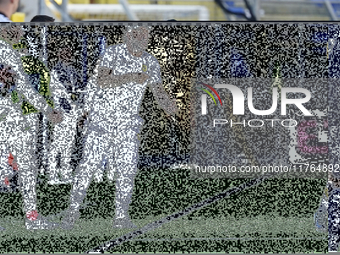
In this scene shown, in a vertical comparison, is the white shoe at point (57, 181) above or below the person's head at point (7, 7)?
below

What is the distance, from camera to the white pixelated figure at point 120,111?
315 centimetres

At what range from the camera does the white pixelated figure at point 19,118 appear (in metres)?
3.14

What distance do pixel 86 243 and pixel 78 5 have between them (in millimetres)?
7147

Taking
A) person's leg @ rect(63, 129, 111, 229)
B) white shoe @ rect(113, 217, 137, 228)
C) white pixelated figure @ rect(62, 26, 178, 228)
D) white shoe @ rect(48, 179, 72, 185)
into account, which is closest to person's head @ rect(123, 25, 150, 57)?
white pixelated figure @ rect(62, 26, 178, 228)

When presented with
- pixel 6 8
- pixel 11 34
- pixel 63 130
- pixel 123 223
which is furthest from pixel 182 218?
pixel 6 8

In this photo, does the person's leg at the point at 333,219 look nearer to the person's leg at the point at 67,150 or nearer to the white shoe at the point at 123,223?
the white shoe at the point at 123,223

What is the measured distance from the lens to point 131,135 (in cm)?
317

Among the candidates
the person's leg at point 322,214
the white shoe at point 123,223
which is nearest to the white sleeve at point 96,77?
the white shoe at point 123,223

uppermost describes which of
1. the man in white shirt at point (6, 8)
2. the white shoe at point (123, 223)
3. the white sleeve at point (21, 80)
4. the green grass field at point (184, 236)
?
the man in white shirt at point (6, 8)

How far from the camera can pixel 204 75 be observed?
124 inches

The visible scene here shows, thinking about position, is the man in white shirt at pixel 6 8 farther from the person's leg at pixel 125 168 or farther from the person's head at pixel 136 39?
the person's leg at pixel 125 168

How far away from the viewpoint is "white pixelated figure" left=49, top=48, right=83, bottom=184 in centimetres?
315

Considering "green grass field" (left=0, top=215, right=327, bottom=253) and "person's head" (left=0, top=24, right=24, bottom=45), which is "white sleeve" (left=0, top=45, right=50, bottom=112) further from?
"green grass field" (left=0, top=215, right=327, bottom=253)

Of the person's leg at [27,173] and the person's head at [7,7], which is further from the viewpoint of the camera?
the person's head at [7,7]
